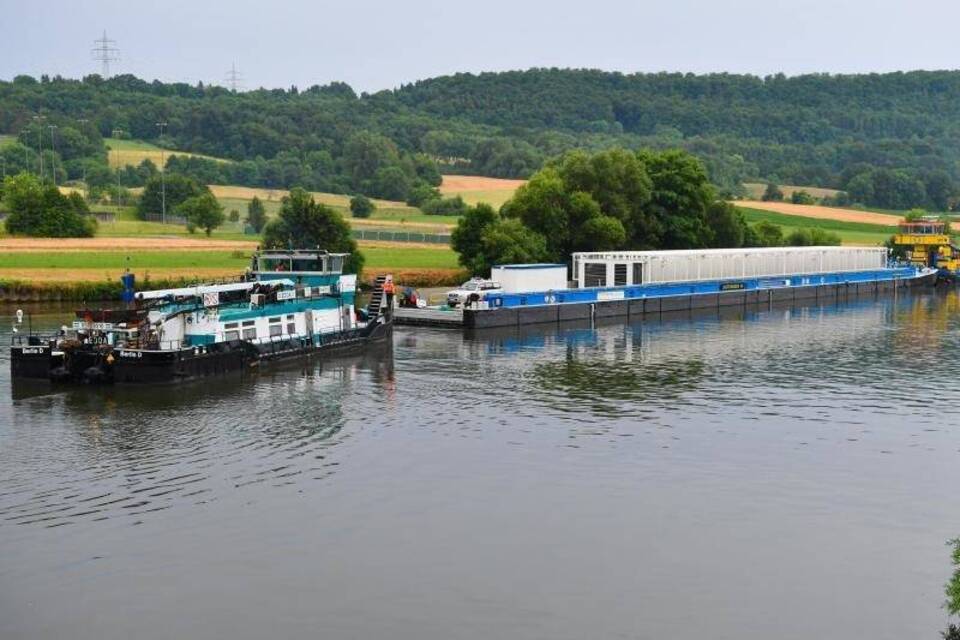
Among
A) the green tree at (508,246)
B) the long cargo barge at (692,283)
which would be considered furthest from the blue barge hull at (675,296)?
the green tree at (508,246)

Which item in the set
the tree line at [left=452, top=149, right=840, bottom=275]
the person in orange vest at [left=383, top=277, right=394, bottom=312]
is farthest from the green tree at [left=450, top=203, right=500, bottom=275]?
the person in orange vest at [left=383, top=277, right=394, bottom=312]

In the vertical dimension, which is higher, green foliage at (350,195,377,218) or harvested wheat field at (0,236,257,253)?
green foliage at (350,195,377,218)

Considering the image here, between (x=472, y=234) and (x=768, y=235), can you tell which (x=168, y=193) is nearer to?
(x=472, y=234)

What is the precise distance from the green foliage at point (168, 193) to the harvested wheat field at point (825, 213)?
7913 cm

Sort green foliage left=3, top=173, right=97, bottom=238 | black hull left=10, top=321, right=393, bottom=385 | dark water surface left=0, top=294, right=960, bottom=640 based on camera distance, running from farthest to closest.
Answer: green foliage left=3, top=173, right=97, bottom=238 < black hull left=10, top=321, right=393, bottom=385 < dark water surface left=0, top=294, right=960, bottom=640

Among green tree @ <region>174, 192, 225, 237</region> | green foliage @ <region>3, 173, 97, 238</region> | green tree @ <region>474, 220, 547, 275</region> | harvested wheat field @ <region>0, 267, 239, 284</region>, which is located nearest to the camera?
harvested wheat field @ <region>0, 267, 239, 284</region>

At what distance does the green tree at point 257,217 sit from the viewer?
140m

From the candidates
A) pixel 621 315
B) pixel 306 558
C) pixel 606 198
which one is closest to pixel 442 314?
pixel 621 315

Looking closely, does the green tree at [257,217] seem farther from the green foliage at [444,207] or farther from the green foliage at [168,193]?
the green foliage at [444,207]

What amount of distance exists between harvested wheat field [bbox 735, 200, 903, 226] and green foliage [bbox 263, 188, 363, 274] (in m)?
94.1

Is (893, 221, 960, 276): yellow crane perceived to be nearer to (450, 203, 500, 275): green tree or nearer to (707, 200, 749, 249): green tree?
(707, 200, 749, 249): green tree

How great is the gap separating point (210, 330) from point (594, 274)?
139 feet

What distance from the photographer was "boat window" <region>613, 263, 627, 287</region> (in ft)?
293

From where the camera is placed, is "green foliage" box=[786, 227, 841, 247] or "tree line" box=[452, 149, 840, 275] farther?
"green foliage" box=[786, 227, 841, 247]
